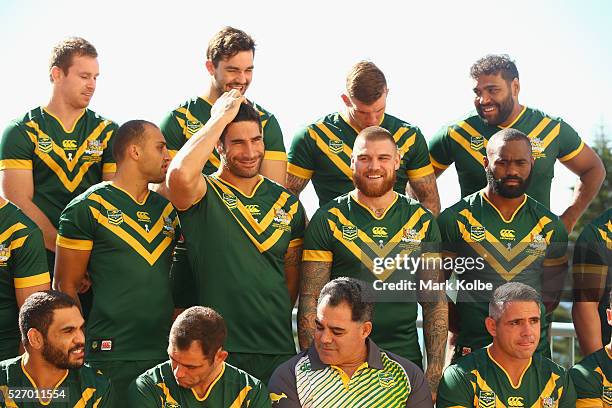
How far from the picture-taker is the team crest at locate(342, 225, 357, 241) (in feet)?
23.0

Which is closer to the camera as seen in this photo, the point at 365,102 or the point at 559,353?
the point at 365,102

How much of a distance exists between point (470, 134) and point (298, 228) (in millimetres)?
1800

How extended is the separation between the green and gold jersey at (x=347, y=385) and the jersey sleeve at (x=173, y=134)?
1.93 meters

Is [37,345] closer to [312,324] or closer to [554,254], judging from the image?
[312,324]

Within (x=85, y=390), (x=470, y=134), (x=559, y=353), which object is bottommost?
(x=559, y=353)

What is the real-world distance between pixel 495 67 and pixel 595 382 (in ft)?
8.26

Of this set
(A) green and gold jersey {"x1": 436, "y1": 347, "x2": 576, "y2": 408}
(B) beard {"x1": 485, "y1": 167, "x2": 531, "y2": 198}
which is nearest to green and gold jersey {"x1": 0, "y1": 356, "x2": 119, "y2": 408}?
(A) green and gold jersey {"x1": 436, "y1": 347, "x2": 576, "y2": 408}

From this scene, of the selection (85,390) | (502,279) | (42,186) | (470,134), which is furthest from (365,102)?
(85,390)

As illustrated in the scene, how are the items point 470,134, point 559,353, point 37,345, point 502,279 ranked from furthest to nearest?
1. point 559,353
2. point 470,134
3. point 502,279
4. point 37,345

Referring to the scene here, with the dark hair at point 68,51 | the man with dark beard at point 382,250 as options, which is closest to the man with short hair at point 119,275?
the man with dark beard at point 382,250

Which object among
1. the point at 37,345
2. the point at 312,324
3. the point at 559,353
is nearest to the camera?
the point at 37,345

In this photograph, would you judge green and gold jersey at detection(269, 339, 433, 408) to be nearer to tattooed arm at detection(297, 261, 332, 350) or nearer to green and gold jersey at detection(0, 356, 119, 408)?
tattooed arm at detection(297, 261, 332, 350)

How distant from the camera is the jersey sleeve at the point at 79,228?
22.2ft

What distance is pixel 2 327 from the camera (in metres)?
6.86
